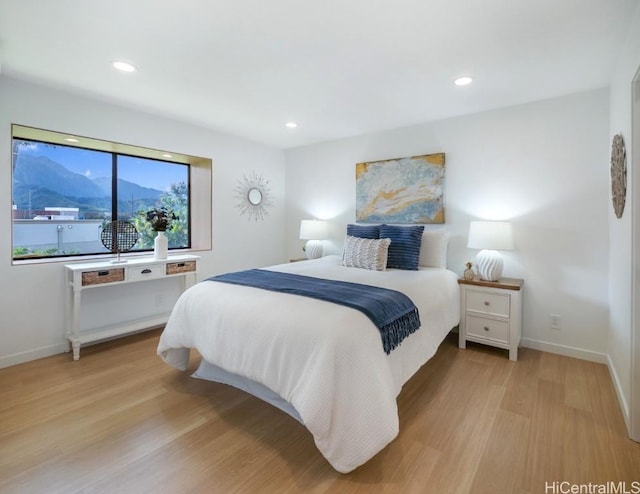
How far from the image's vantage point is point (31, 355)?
9.10 ft

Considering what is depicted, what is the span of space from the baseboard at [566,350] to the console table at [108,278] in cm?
364

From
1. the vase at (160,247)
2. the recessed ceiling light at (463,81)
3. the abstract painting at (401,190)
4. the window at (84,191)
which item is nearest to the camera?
the recessed ceiling light at (463,81)

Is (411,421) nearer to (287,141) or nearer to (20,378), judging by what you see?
(20,378)

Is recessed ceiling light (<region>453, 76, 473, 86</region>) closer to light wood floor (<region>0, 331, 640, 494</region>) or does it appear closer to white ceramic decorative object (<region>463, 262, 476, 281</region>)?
white ceramic decorative object (<region>463, 262, 476, 281</region>)

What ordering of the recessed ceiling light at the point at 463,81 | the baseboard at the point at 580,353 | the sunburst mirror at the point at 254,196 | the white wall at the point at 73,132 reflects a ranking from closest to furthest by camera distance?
the baseboard at the point at 580,353 < the recessed ceiling light at the point at 463,81 < the white wall at the point at 73,132 < the sunburst mirror at the point at 254,196

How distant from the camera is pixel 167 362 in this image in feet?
8.30

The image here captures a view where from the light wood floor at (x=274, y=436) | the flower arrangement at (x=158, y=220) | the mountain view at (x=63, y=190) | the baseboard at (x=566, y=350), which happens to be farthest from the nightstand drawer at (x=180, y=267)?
the baseboard at (x=566, y=350)

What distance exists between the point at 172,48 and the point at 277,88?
34.5 inches

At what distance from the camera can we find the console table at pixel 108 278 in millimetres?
2795

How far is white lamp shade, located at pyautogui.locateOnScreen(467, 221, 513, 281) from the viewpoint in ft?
9.48

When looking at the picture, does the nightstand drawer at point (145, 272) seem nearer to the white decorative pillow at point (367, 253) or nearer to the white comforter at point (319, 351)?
the white comforter at point (319, 351)

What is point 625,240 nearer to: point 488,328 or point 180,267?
point 488,328

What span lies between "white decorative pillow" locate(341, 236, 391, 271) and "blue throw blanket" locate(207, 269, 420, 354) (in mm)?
760

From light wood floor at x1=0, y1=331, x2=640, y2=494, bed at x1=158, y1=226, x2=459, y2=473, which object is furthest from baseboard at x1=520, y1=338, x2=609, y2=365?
bed at x1=158, y1=226, x2=459, y2=473
